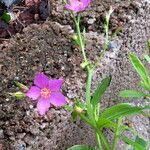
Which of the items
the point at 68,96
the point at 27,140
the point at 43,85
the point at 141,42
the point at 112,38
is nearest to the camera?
the point at 43,85

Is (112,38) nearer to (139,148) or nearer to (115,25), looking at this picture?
(115,25)

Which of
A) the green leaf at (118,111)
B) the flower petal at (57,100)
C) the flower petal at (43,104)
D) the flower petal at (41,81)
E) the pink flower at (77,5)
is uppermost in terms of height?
the pink flower at (77,5)

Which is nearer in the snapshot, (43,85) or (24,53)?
(43,85)

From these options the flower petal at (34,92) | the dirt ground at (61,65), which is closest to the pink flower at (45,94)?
the flower petal at (34,92)

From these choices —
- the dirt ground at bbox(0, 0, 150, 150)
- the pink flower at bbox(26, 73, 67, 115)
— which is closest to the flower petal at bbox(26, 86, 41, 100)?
the pink flower at bbox(26, 73, 67, 115)

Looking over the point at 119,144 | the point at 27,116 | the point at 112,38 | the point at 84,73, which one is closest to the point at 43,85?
the point at 27,116

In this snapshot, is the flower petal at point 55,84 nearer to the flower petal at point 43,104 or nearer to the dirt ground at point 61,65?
the flower petal at point 43,104
